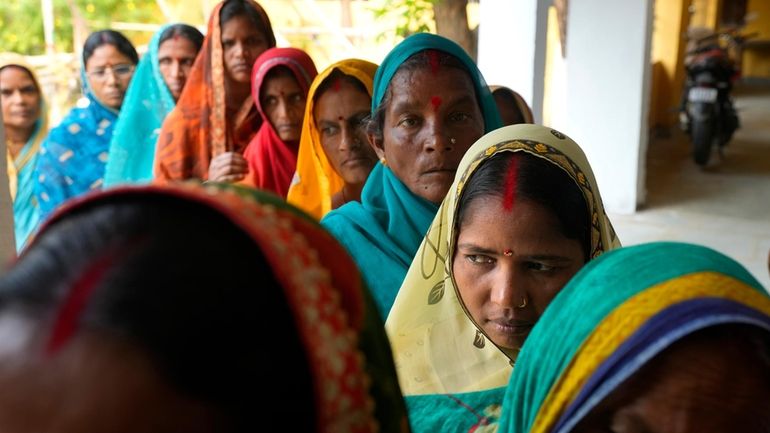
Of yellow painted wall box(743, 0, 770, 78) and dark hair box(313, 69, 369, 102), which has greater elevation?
yellow painted wall box(743, 0, 770, 78)

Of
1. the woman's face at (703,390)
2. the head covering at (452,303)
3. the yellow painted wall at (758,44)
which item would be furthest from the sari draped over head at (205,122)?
the yellow painted wall at (758,44)

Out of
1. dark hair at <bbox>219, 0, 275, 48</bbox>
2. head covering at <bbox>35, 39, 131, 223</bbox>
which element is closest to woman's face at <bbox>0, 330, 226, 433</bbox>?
dark hair at <bbox>219, 0, 275, 48</bbox>

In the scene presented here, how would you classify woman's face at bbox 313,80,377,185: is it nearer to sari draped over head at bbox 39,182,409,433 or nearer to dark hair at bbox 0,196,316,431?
sari draped over head at bbox 39,182,409,433

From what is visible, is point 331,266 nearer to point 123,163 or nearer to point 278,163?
point 278,163

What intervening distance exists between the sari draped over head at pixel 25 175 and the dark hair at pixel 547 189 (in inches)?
160

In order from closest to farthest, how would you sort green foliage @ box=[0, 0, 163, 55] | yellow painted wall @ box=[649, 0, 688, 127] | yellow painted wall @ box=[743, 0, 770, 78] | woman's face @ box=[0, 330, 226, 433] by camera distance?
woman's face @ box=[0, 330, 226, 433], yellow painted wall @ box=[649, 0, 688, 127], green foliage @ box=[0, 0, 163, 55], yellow painted wall @ box=[743, 0, 770, 78]

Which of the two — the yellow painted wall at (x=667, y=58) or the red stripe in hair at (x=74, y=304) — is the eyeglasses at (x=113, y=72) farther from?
the yellow painted wall at (x=667, y=58)

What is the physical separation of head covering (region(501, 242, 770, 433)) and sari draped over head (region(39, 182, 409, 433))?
0.41 metres

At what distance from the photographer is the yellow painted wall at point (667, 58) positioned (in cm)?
1086

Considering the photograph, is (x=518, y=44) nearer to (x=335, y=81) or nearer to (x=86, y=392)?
(x=335, y=81)

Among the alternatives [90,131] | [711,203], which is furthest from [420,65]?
[711,203]

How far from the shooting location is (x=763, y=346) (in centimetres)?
102

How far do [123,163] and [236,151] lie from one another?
106 cm

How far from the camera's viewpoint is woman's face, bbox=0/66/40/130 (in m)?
5.23
